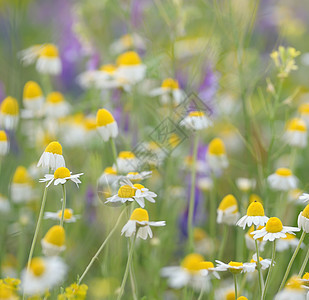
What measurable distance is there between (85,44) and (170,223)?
0.47 m

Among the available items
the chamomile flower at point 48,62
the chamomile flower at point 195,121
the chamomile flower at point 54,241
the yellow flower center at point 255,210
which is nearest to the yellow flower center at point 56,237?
the chamomile flower at point 54,241

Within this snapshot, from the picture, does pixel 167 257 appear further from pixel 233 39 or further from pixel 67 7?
pixel 67 7

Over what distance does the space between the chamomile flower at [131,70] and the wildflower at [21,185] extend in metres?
0.23

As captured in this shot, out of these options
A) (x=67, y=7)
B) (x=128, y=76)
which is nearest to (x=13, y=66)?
(x=128, y=76)

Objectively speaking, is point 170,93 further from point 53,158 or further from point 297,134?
point 53,158

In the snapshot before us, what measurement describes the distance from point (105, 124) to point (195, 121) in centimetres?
15

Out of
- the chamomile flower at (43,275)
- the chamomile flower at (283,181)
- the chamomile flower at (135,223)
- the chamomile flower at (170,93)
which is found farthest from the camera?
the chamomile flower at (170,93)

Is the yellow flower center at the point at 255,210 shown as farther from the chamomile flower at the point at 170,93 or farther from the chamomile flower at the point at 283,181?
the chamomile flower at the point at 170,93

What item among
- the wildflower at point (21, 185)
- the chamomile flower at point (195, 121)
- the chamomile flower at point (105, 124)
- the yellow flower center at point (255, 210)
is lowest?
the wildflower at point (21, 185)

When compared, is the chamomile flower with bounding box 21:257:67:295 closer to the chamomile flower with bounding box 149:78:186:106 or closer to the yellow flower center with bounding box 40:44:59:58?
the chamomile flower with bounding box 149:78:186:106

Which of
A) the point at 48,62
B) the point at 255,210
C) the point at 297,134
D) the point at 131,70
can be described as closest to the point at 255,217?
the point at 255,210

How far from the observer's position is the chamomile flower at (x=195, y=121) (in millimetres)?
756

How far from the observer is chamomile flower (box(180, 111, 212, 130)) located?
2.48 ft

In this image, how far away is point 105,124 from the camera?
675 mm
